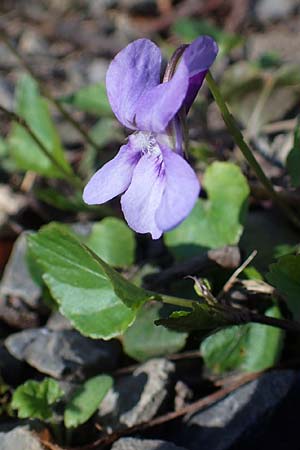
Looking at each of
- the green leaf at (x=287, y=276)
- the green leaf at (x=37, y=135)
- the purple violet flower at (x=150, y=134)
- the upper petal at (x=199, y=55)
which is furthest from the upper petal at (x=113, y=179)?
the green leaf at (x=37, y=135)

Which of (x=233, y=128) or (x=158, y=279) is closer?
(x=233, y=128)

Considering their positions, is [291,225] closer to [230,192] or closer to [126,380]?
[230,192]

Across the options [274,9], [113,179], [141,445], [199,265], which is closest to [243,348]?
[199,265]

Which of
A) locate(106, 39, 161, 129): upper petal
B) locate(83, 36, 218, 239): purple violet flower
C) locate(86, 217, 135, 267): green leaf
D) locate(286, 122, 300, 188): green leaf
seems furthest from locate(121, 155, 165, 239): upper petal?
locate(86, 217, 135, 267): green leaf

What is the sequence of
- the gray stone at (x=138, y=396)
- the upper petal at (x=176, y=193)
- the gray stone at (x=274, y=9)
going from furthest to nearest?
the gray stone at (x=274, y=9) < the gray stone at (x=138, y=396) < the upper petal at (x=176, y=193)

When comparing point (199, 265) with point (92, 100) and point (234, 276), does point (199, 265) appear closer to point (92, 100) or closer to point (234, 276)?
point (234, 276)

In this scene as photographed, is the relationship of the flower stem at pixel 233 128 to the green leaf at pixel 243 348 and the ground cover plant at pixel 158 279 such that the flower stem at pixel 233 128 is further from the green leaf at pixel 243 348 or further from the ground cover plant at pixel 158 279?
the green leaf at pixel 243 348
